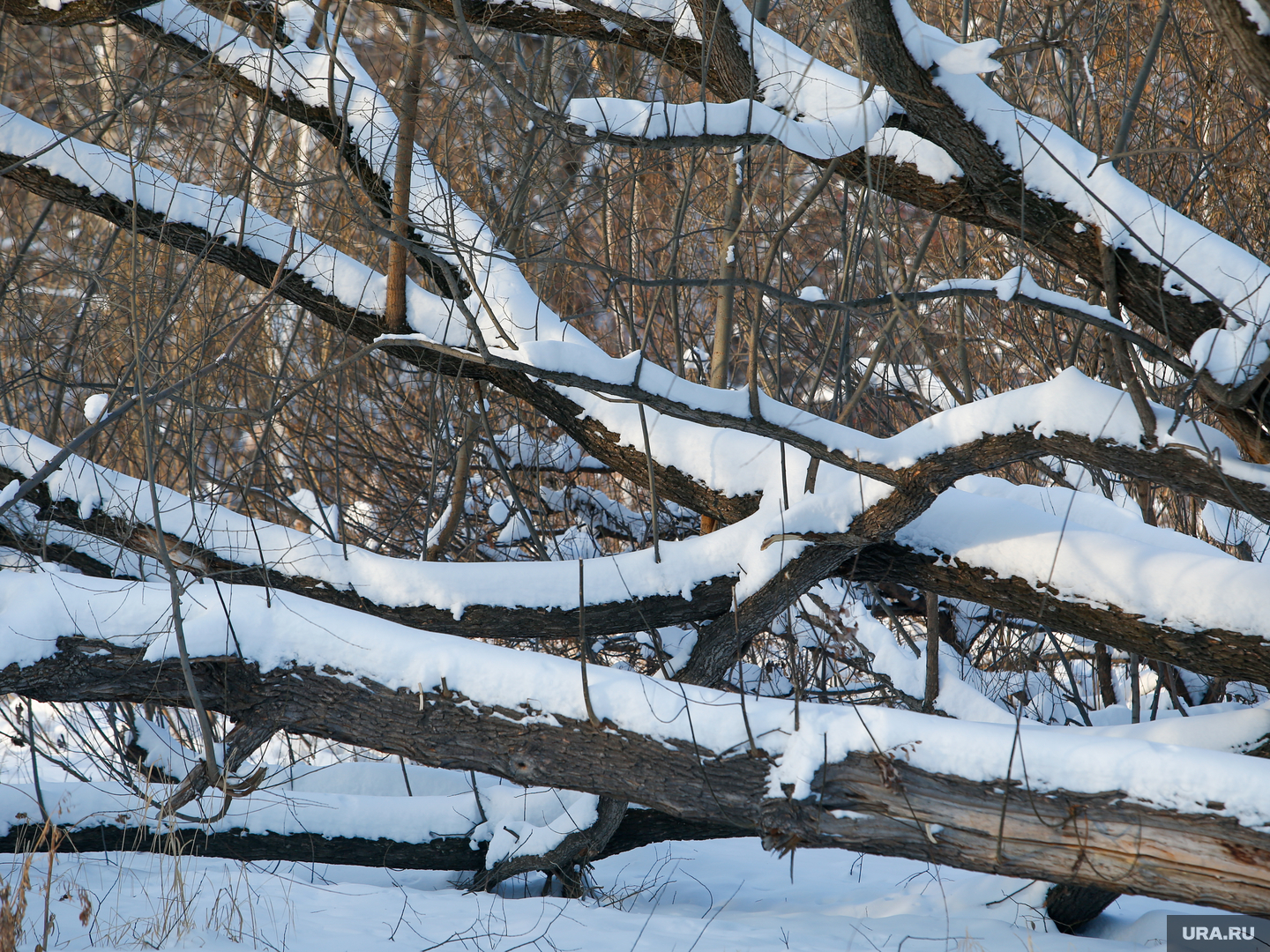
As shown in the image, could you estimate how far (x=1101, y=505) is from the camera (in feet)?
14.2

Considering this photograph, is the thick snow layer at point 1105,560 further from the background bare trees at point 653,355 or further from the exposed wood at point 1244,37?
the exposed wood at point 1244,37

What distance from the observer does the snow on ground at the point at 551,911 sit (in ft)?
11.8

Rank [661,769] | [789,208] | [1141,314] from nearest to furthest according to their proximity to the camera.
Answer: [661,769] < [1141,314] < [789,208]

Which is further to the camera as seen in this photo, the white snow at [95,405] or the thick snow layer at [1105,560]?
the white snow at [95,405]

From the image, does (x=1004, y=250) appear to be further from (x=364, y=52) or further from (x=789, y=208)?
(x=364, y=52)

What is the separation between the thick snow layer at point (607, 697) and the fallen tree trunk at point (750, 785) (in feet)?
0.13

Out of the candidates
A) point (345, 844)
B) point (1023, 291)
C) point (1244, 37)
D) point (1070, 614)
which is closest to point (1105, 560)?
point (1070, 614)

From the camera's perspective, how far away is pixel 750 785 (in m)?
3.12

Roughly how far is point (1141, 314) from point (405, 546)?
213 inches

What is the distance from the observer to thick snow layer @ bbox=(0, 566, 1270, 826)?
111 inches

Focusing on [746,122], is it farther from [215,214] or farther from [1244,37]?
[215,214]

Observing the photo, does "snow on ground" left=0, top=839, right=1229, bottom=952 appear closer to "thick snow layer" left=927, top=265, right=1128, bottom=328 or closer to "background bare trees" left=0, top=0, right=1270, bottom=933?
"background bare trees" left=0, top=0, right=1270, bottom=933

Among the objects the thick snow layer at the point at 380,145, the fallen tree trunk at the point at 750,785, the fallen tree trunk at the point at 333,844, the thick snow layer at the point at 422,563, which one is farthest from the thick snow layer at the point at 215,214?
the fallen tree trunk at the point at 333,844

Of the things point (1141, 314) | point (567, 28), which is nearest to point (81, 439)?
point (567, 28)
